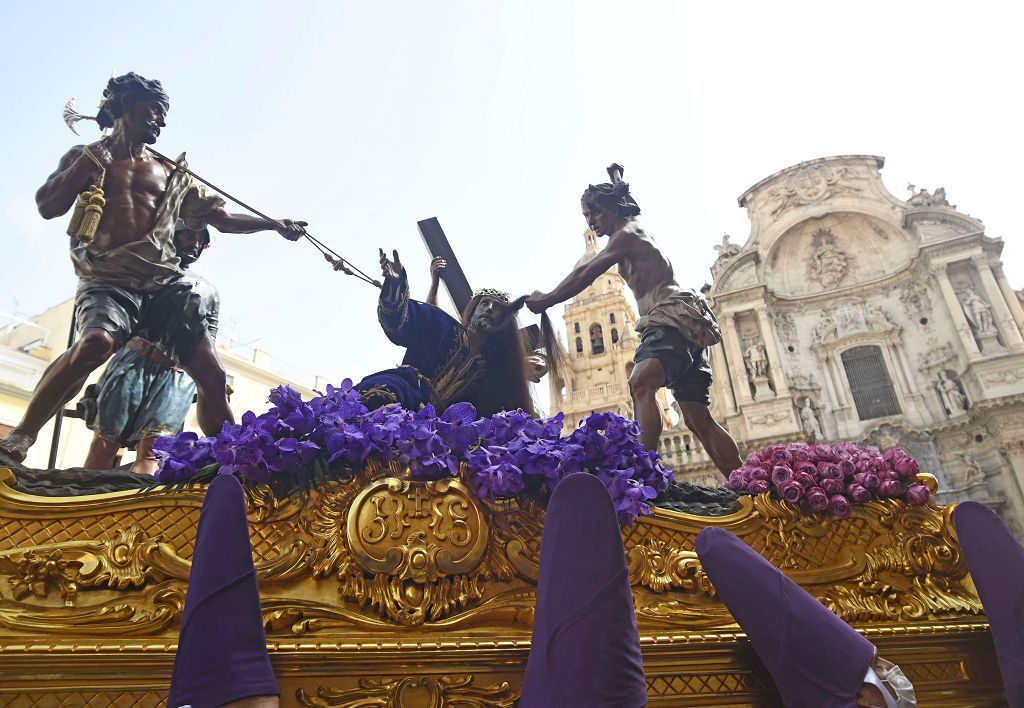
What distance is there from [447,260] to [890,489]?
12.3 ft

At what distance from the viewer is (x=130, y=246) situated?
12.2ft

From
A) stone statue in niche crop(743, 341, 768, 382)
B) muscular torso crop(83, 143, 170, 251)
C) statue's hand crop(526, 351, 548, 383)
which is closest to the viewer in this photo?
muscular torso crop(83, 143, 170, 251)

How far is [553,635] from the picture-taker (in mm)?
1769

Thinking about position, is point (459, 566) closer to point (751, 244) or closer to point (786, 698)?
point (786, 698)

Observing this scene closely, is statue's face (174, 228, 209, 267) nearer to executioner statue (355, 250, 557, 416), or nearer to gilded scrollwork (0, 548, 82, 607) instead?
executioner statue (355, 250, 557, 416)

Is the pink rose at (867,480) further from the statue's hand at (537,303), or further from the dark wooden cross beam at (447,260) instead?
the dark wooden cross beam at (447,260)

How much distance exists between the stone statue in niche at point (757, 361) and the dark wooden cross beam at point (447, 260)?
19.1 m

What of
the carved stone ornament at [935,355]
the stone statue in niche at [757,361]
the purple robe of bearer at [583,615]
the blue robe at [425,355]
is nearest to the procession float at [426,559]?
the purple robe of bearer at [583,615]

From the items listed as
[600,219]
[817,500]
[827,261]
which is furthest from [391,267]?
[827,261]

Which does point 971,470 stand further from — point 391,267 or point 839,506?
point 391,267

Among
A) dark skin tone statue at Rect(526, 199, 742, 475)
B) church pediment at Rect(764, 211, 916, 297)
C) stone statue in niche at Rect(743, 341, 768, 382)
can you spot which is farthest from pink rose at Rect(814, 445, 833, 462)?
church pediment at Rect(764, 211, 916, 297)

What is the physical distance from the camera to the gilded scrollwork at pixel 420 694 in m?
2.06

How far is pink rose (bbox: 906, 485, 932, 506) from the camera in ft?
9.91

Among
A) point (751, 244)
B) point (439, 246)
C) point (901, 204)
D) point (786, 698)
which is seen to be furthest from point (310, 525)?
point (901, 204)
